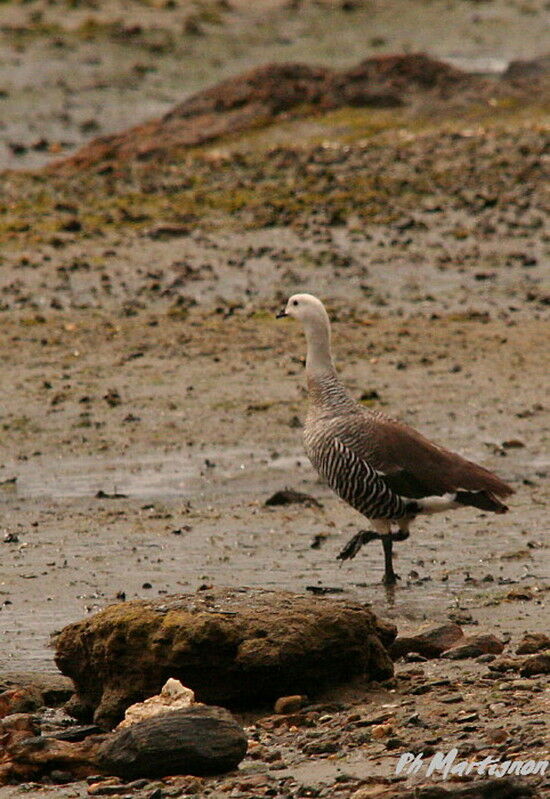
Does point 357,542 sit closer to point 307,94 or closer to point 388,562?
point 388,562

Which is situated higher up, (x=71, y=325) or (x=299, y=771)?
(x=299, y=771)

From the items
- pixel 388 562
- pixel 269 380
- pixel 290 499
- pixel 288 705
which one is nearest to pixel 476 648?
pixel 288 705

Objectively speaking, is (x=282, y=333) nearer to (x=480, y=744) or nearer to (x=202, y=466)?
(x=202, y=466)

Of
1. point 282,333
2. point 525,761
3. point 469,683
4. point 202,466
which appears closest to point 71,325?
point 282,333

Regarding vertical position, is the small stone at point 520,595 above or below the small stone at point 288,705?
below

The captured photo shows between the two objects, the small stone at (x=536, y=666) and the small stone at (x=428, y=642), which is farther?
the small stone at (x=428, y=642)

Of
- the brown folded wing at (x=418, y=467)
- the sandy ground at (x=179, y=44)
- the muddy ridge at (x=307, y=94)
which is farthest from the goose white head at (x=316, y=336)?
the sandy ground at (x=179, y=44)

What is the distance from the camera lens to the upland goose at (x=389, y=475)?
37.1 ft

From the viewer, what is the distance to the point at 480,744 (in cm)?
715

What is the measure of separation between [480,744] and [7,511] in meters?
6.14

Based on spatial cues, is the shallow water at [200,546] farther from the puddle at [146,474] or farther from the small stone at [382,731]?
the small stone at [382,731]

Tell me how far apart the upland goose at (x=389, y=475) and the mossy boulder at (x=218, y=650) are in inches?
109

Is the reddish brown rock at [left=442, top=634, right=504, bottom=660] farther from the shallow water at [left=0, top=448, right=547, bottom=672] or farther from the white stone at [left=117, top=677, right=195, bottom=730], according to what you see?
the white stone at [left=117, top=677, right=195, bottom=730]

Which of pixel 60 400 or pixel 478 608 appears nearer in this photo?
pixel 478 608
